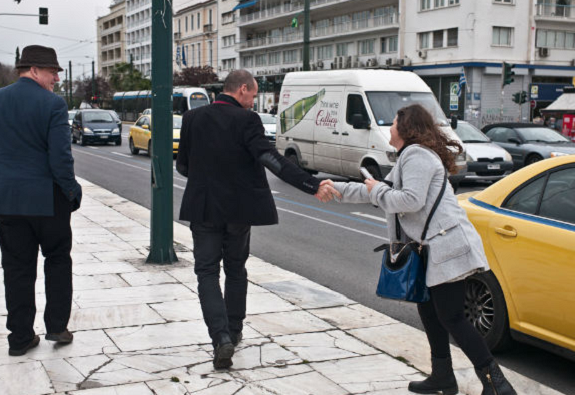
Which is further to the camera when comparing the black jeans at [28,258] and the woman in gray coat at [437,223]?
the black jeans at [28,258]

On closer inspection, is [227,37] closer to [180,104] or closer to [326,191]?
[180,104]

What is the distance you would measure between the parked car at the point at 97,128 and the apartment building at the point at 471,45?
17148mm

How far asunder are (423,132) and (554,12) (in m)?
47.7

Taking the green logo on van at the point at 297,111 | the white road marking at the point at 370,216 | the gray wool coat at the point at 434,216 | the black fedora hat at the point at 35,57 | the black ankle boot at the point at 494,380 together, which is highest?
the black fedora hat at the point at 35,57

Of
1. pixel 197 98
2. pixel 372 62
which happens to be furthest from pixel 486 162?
pixel 372 62

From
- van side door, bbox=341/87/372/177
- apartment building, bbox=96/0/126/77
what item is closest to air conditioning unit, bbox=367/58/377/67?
van side door, bbox=341/87/372/177

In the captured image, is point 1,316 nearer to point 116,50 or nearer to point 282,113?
point 282,113

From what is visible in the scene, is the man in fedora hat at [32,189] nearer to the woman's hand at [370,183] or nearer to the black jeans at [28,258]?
the black jeans at [28,258]

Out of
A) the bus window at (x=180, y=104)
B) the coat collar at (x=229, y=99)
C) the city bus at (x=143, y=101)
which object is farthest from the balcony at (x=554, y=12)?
the coat collar at (x=229, y=99)

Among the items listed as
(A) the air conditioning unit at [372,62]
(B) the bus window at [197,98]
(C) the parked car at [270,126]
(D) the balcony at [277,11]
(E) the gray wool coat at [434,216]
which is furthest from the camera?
(D) the balcony at [277,11]

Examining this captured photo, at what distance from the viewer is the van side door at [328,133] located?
15344mm

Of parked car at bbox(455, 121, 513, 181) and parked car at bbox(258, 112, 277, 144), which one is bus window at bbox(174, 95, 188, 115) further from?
parked car at bbox(455, 121, 513, 181)

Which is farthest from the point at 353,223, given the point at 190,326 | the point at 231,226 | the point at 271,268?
the point at 231,226

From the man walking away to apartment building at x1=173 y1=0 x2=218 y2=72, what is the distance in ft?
254
